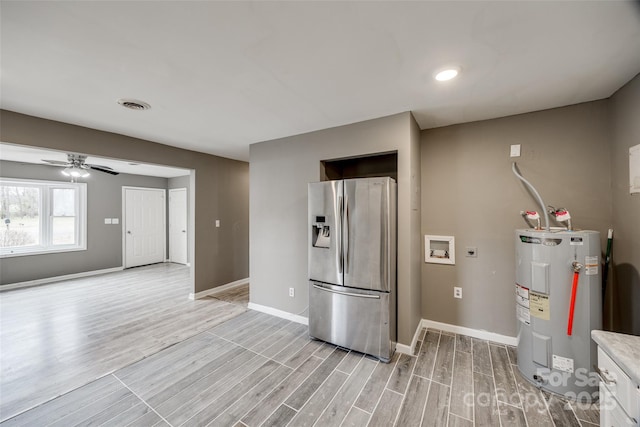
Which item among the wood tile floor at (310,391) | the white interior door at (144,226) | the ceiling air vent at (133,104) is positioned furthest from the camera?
the white interior door at (144,226)

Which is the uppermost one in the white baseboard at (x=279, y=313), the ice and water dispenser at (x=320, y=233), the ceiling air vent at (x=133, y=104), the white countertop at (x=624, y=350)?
the ceiling air vent at (x=133, y=104)

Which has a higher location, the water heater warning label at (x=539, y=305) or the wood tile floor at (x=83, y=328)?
the water heater warning label at (x=539, y=305)

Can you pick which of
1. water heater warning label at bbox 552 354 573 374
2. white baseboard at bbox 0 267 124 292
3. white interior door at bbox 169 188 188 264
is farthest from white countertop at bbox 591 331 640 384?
white baseboard at bbox 0 267 124 292

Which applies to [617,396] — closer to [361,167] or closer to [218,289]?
[361,167]

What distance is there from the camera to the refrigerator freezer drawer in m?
2.33

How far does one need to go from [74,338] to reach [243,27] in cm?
361

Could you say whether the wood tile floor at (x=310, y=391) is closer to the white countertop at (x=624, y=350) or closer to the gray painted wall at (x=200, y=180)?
the white countertop at (x=624, y=350)

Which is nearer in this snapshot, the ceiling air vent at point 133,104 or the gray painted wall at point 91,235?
the ceiling air vent at point 133,104

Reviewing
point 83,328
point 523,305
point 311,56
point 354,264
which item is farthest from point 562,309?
point 83,328

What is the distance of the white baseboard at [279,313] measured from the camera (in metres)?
3.16

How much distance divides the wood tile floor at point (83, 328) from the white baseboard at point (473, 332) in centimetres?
249

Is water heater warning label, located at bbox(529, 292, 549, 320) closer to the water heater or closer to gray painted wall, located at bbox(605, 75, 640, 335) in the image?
the water heater

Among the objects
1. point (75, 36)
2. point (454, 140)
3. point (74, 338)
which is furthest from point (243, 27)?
point (74, 338)

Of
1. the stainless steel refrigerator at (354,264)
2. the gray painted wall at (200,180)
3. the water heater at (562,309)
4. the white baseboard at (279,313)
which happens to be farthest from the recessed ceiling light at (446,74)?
the gray painted wall at (200,180)
